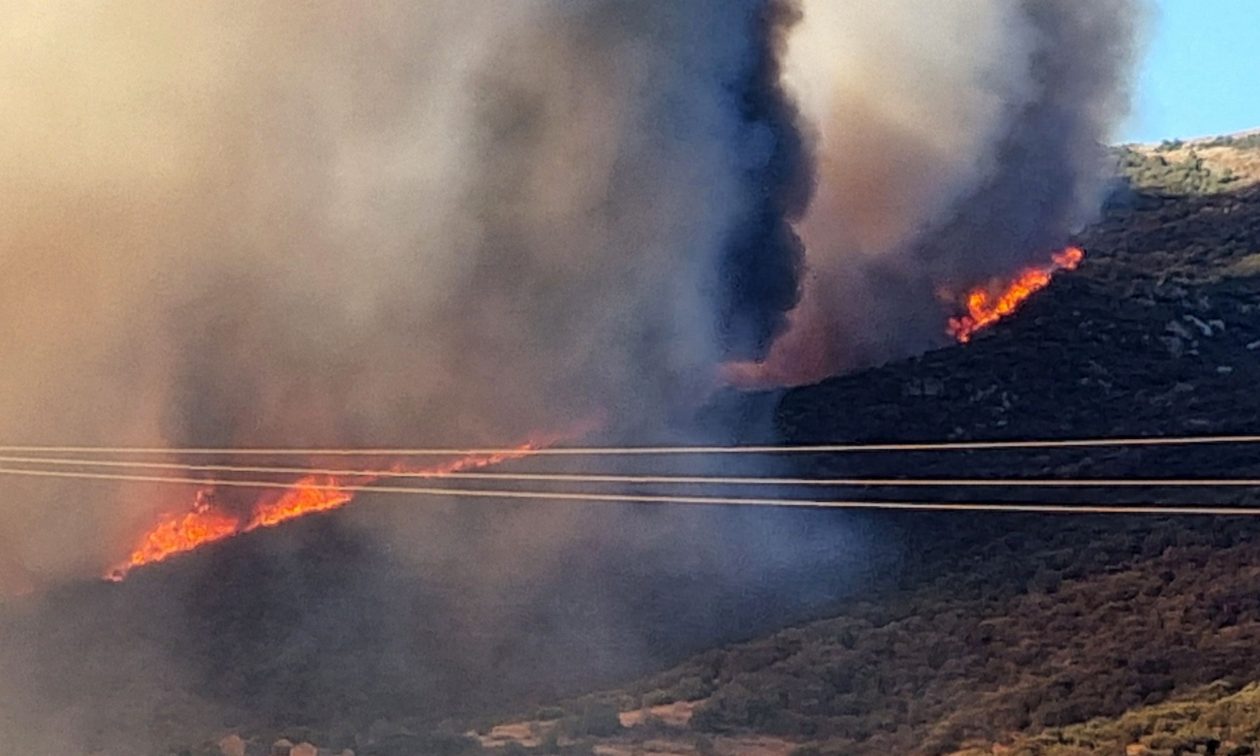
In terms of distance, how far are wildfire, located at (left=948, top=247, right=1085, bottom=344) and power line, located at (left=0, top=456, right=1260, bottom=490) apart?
11571mm

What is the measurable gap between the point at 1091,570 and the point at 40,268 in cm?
2149

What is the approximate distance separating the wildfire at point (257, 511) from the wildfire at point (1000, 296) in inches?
651

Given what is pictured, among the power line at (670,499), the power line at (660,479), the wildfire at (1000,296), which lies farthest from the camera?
the wildfire at (1000,296)

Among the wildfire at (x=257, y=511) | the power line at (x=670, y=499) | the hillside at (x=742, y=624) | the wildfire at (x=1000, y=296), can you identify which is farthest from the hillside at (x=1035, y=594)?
the wildfire at (x=257, y=511)

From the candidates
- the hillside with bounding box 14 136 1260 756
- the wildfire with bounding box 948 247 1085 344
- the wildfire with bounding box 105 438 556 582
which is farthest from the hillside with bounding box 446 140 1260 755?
the wildfire with bounding box 105 438 556 582

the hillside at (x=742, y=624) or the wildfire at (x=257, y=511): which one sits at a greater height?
the wildfire at (x=257, y=511)

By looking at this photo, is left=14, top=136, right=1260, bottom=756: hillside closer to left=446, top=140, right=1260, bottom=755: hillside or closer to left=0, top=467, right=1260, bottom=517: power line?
left=446, top=140, right=1260, bottom=755: hillside

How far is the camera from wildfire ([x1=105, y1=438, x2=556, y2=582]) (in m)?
34.1

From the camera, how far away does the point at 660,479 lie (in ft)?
110

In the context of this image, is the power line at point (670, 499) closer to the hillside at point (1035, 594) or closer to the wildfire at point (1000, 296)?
the hillside at point (1035, 594)

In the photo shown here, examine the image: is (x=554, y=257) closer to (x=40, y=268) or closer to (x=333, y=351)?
(x=333, y=351)

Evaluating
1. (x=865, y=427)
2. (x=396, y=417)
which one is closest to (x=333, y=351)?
(x=396, y=417)

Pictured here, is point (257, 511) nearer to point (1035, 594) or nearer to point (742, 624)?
point (742, 624)

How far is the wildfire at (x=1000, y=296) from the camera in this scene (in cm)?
4762
